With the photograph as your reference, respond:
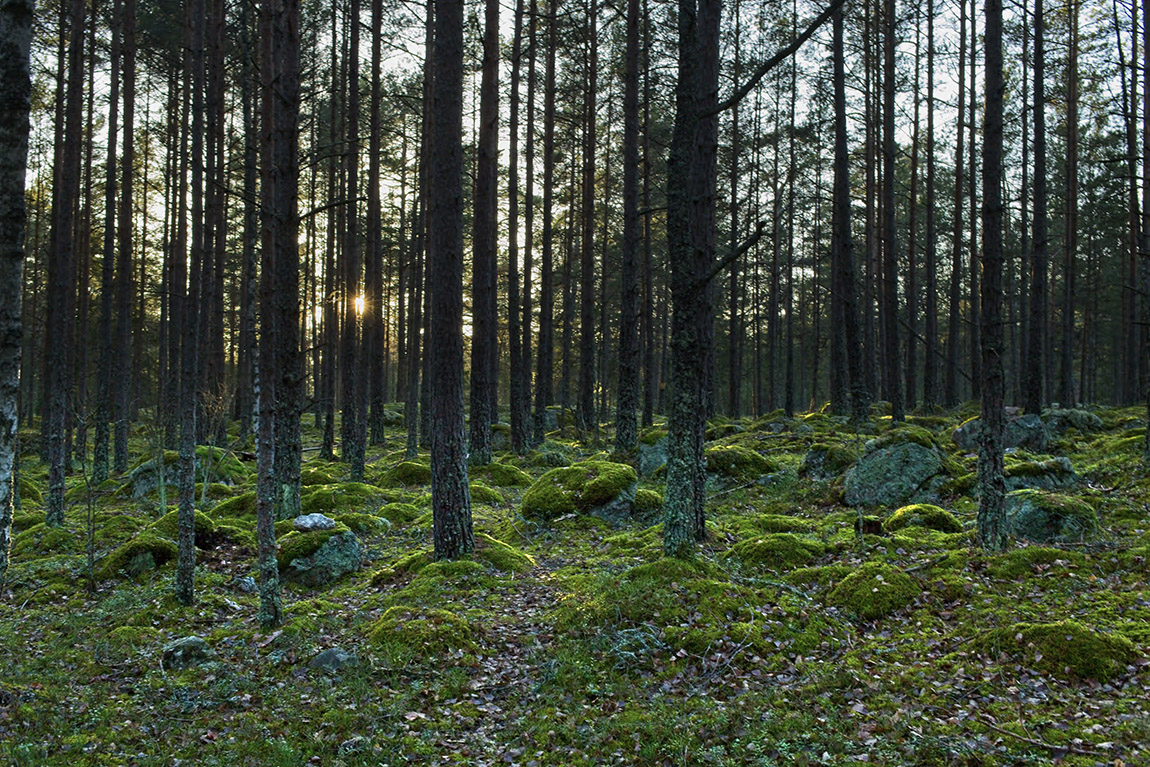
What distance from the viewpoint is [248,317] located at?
11.1 m

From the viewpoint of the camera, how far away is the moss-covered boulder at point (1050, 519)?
28.0ft

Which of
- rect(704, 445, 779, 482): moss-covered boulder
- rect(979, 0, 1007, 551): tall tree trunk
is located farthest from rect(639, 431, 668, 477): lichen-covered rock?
rect(979, 0, 1007, 551): tall tree trunk

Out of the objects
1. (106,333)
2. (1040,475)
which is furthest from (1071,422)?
(106,333)

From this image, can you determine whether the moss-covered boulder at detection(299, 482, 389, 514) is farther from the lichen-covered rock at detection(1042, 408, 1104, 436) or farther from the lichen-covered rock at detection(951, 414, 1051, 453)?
the lichen-covered rock at detection(1042, 408, 1104, 436)

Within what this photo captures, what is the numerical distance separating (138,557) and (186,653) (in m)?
3.84

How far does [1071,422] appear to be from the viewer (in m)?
17.7

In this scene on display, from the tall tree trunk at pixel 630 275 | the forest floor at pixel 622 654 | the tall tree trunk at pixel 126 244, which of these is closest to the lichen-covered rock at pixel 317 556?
the forest floor at pixel 622 654

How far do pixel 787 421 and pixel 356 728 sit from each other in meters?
19.3

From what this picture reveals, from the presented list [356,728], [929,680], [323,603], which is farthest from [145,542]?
[929,680]

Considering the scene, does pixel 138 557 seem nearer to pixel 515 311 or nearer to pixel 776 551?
pixel 776 551

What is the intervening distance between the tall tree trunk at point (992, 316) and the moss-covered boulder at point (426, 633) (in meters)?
5.89

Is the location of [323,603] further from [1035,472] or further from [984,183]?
[1035,472]

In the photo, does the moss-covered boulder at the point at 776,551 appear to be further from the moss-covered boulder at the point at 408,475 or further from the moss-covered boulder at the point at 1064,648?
the moss-covered boulder at the point at 408,475

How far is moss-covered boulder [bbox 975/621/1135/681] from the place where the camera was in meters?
5.30
